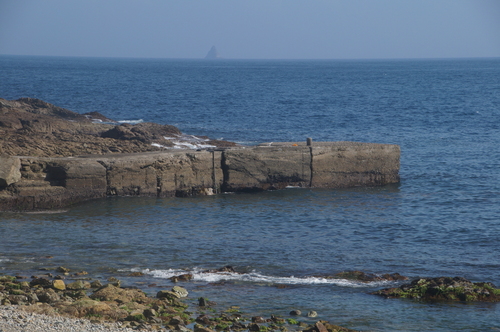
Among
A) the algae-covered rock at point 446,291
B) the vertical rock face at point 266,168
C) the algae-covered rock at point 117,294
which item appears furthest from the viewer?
the vertical rock face at point 266,168

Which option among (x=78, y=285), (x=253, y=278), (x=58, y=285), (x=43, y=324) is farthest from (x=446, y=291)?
(x=58, y=285)

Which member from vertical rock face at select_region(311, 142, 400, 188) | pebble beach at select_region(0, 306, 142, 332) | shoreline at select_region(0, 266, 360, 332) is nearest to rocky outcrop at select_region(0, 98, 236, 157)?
vertical rock face at select_region(311, 142, 400, 188)

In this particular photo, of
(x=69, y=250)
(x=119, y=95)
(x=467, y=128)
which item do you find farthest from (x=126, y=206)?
→ (x=119, y=95)

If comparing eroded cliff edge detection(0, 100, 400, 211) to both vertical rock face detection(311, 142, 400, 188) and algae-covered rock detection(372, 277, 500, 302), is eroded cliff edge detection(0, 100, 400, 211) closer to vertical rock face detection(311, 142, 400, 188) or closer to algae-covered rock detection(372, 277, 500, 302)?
vertical rock face detection(311, 142, 400, 188)

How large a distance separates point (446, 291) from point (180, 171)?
1106 centimetres

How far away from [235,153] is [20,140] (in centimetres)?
906

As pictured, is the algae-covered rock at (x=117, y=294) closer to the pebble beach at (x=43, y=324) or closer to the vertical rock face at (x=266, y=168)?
the pebble beach at (x=43, y=324)

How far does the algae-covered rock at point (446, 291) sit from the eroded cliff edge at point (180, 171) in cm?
969

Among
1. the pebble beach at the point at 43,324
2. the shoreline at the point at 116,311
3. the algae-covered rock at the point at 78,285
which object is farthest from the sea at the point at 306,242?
the pebble beach at the point at 43,324

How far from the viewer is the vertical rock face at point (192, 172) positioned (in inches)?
704

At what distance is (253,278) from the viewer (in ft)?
41.5

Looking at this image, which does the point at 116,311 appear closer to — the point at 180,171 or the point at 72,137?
the point at 180,171

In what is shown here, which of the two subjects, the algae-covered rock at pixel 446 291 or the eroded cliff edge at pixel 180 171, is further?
the eroded cliff edge at pixel 180 171

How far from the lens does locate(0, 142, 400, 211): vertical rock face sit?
58.7ft
